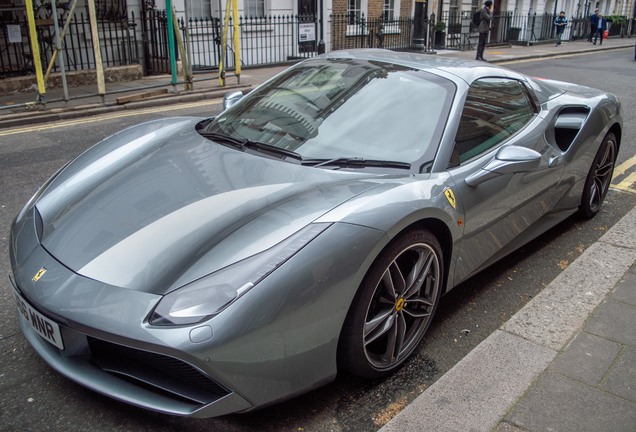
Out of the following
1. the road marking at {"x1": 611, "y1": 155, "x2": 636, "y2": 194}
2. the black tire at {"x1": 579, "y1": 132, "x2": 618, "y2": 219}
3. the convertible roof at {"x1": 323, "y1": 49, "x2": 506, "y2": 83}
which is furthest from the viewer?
the road marking at {"x1": 611, "y1": 155, "x2": 636, "y2": 194}

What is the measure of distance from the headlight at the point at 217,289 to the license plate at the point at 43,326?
Result: 0.43 m

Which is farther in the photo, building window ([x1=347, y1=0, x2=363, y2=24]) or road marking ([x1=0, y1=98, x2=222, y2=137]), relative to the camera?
building window ([x1=347, y1=0, x2=363, y2=24])

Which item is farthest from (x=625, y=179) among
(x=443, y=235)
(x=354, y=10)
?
(x=354, y=10)

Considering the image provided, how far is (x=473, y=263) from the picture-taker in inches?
124

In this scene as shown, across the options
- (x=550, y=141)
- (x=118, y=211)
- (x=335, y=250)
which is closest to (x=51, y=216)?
(x=118, y=211)

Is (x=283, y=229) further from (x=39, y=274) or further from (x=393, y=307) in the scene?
(x=39, y=274)

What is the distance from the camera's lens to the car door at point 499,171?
3.04 meters

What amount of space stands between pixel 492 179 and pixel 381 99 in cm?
75

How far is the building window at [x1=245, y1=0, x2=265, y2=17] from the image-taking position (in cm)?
1636

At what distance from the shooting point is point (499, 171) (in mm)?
3164

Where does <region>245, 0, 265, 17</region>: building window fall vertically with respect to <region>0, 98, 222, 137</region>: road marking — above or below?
above

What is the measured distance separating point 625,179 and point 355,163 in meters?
4.50

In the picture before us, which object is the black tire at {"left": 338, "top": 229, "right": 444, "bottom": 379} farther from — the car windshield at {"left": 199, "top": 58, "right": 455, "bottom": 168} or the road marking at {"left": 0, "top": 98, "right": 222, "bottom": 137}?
the road marking at {"left": 0, "top": 98, "right": 222, "bottom": 137}

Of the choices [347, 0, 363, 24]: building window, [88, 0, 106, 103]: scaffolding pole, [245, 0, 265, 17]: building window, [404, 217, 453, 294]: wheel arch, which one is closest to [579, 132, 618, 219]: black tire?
[404, 217, 453, 294]: wheel arch
